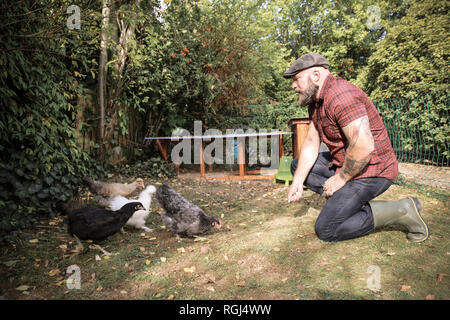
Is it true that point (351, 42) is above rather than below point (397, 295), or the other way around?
above

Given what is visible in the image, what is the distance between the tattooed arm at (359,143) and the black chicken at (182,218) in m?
1.74

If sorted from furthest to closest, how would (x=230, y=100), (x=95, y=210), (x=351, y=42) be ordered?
(x=351, y=42), (x=230, y=100), (x=95, y=210)

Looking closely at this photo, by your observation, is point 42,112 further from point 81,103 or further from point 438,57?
point 438,57

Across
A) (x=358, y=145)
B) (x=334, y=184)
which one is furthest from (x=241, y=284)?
(x=358, y=145)

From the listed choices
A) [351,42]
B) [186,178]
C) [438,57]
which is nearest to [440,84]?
[438,57]

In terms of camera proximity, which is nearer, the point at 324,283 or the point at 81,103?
the point at 324,283

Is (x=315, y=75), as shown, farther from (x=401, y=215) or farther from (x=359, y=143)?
(x=401, y=215)

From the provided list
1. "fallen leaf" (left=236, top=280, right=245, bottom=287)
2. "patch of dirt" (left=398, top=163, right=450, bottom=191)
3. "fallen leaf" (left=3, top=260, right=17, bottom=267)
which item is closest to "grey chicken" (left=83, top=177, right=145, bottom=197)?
"fallen leaf" (left=3, top=260, right=17, bottom=267)

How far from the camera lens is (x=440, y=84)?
6781 millimetres

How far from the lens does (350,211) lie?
241 centimetres

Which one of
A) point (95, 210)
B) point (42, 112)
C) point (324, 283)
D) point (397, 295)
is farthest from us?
point (42, 112)

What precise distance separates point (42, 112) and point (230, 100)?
6.04 metres

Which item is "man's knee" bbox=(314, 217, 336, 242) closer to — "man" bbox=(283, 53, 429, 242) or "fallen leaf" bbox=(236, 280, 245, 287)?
"man" bbox=(283, 53, 429, 242)

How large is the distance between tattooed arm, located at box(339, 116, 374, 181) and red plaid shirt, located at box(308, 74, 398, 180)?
0.06 metres
